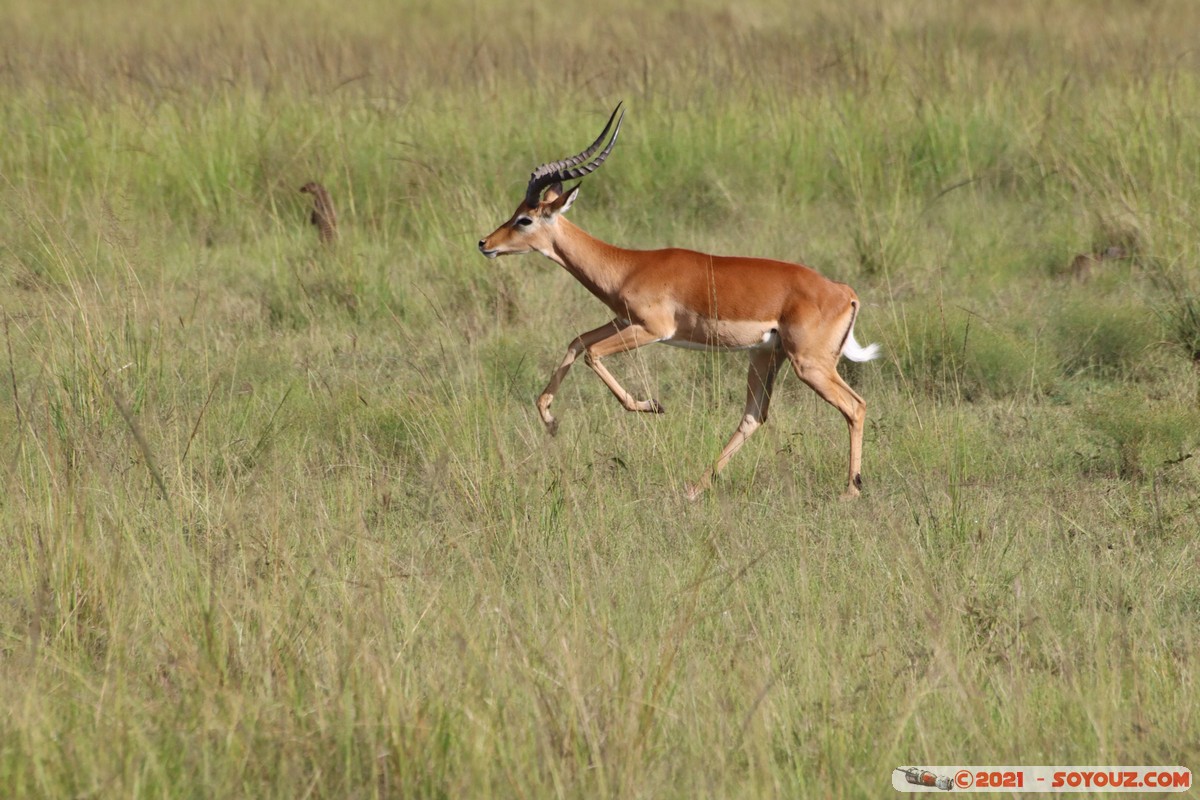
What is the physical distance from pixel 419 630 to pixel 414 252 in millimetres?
4903

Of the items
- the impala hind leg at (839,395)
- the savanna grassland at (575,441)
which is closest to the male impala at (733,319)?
the impala hind leg at (839,395)

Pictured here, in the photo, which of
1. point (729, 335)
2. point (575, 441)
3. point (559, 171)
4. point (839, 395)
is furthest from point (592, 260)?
point (839, 395)

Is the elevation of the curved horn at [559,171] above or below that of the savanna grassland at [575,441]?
above

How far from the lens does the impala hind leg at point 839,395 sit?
5.60m

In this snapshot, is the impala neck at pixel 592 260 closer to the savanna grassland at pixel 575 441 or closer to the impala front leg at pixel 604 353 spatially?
the impala front leg at pixel 604 353

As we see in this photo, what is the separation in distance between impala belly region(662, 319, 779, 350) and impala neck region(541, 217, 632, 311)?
0.37 meters

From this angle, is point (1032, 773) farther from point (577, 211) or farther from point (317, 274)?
point (577, 211)

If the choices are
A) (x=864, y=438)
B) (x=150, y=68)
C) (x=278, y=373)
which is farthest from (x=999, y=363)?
(x=150, y=68)

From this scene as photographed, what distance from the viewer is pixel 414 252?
27.7ft

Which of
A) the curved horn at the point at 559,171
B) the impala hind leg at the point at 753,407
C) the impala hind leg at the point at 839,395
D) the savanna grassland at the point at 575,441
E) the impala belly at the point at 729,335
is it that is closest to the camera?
the savanna grassland at the point at 575,441

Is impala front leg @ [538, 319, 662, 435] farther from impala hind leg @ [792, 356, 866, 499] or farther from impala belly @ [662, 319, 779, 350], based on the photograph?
impala hind leg @ [792, 356, 866, 499]

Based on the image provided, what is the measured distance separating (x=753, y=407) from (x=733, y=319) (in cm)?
36

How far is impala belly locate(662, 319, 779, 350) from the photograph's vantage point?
575 cm

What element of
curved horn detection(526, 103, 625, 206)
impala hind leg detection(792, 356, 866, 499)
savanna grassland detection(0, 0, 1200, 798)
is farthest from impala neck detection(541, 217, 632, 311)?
impala hind leg detection(792, 356, 866, 499)
